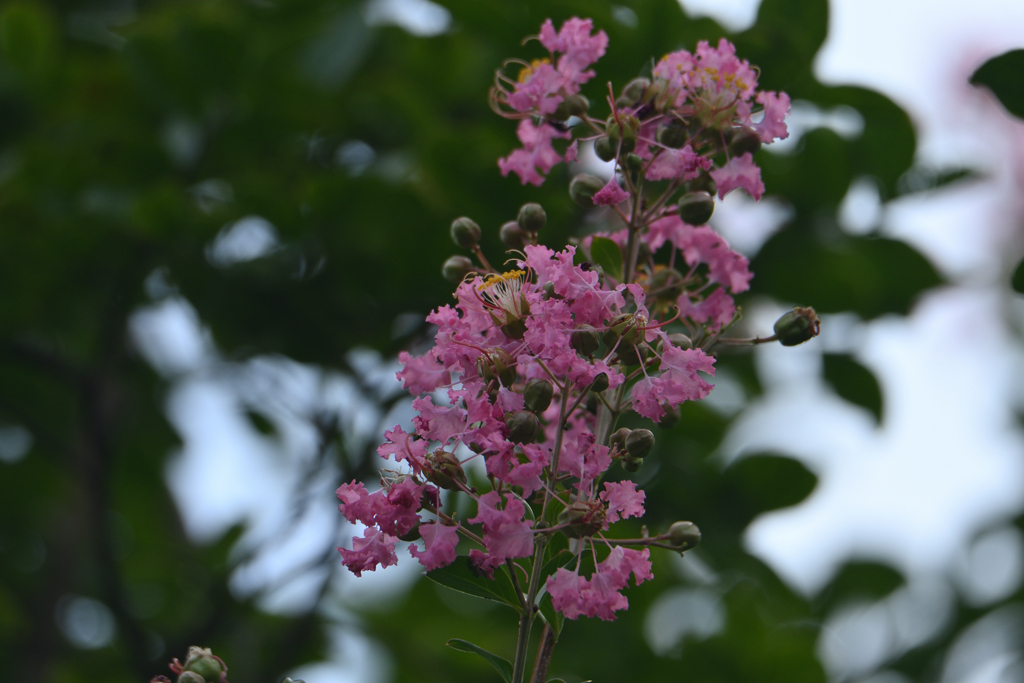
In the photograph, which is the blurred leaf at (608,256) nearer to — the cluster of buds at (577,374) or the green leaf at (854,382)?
the cluster of buds at (577,374)

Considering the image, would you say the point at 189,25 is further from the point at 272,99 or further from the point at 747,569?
the point at 747,569

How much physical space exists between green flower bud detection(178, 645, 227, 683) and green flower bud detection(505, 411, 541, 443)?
15.6 inches

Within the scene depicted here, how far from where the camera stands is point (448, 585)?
98cm

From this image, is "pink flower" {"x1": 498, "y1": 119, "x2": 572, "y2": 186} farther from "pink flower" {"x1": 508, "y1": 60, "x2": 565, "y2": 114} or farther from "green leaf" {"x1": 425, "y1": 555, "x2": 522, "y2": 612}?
"green leaf" {"x1": 425, "y1": 555, "x2": 522, "y2": 612}

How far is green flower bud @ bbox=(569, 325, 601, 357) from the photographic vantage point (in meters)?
0.93

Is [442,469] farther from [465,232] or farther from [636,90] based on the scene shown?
[636,90]

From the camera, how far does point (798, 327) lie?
110 centimetres

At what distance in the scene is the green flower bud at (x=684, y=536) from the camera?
985 millimetres

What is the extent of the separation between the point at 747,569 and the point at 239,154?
1612 mm

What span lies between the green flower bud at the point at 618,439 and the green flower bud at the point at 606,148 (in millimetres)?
318

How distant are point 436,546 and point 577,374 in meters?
0.22

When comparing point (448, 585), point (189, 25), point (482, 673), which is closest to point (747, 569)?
point (482, 673)

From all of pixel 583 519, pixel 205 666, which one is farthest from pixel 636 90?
pixel 205 666

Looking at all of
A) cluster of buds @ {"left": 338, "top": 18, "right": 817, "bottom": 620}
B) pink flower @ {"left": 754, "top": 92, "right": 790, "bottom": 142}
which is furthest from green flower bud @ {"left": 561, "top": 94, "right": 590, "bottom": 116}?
pink flower @ {"left": 754, "top": 92, "right": 790, "bottom": 142}
